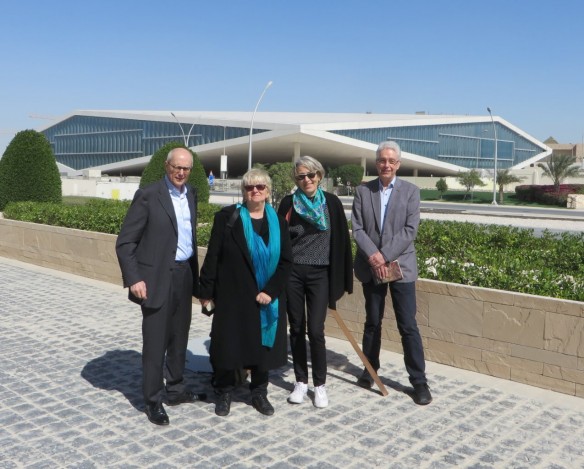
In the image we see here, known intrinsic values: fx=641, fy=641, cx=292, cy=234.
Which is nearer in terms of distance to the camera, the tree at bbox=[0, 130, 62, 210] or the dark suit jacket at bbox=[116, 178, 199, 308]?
the dark suit jacket at bbox=[116, 178, 199, 308]

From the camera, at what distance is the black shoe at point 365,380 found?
15.5 ft

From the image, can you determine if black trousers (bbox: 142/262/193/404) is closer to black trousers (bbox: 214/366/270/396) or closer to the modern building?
black trousers (bbox: 214/366/270/396)

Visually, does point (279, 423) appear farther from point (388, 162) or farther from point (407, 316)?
point (388, 162)

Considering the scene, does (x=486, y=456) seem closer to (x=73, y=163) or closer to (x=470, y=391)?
(x=470, y=391)

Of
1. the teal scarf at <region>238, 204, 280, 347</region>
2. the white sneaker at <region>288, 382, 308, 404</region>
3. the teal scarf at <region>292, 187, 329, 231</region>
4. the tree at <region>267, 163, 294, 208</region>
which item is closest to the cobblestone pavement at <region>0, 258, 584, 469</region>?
the white sneaker at <region>288, 382, 308, 404</region>

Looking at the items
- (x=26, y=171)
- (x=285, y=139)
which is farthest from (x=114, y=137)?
(x=26, y=171)

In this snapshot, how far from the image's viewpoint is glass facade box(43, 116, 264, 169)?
57.0 meters

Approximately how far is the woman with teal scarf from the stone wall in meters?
1.78

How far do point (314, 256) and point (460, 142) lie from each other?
6881 centimetres

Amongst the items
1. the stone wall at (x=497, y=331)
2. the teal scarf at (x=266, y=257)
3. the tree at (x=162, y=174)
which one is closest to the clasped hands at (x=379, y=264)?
the teal scarf at (x=266, y=257)

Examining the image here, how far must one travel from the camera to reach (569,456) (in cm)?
357

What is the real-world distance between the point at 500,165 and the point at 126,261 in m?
76.2

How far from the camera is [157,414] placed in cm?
396

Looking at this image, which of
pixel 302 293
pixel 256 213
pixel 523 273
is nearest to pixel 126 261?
pixel 256 213
